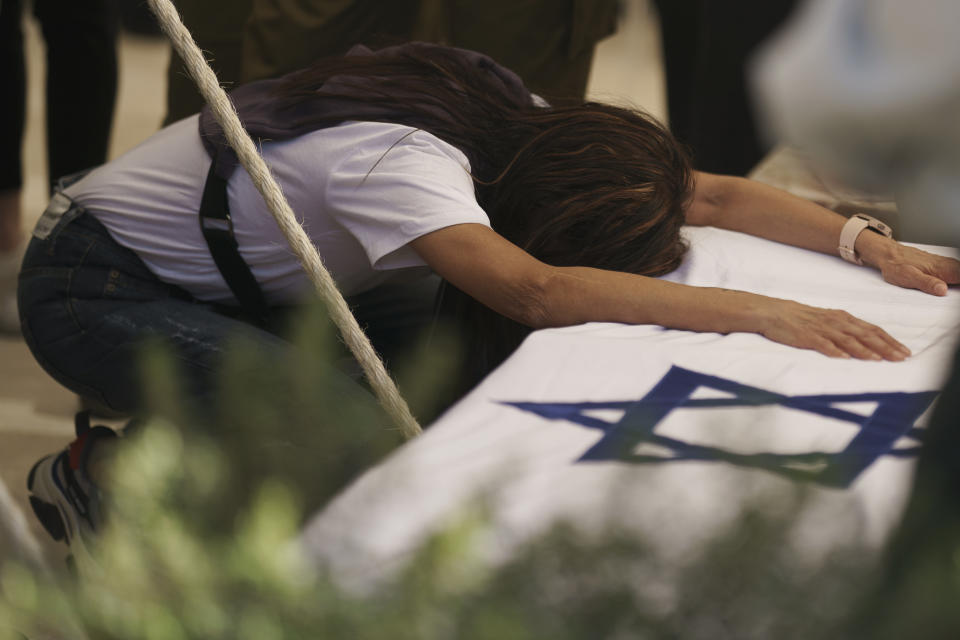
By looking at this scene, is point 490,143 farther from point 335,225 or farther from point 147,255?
point 147,255

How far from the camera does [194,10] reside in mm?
2061

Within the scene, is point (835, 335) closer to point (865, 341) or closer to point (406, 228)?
point (865, 341)

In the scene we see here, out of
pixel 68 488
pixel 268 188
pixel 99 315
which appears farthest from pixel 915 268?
pixel 68 488

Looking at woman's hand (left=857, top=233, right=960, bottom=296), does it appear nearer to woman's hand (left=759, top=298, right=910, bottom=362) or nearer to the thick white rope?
woman's hand (left=759, top=298, right=910, bottom=362)

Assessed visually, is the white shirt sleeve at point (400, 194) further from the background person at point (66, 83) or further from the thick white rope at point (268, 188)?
the background person at point (66, 83)

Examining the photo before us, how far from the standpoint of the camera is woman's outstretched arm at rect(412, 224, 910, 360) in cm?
104

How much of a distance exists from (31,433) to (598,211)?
1.18 metres

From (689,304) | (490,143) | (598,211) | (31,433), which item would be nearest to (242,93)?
(490,143)

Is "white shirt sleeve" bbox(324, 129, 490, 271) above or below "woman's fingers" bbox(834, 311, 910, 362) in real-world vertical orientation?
above

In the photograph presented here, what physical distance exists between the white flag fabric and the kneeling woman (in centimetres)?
4

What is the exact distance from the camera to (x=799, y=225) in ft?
4.64

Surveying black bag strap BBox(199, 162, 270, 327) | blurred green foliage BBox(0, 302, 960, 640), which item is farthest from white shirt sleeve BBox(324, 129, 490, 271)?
blurred green foliage BBox(0, 302, 960, 640)

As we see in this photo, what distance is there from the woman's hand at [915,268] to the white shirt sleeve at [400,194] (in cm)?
56

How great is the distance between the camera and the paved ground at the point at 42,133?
5.79 ft
